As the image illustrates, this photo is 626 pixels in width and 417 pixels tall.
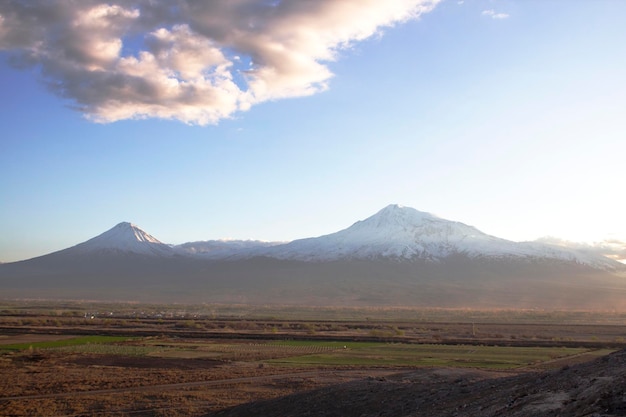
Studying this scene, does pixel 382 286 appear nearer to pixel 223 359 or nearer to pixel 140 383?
pixel 223 359

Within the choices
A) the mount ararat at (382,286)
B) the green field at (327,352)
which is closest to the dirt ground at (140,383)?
the green field at (327,352)

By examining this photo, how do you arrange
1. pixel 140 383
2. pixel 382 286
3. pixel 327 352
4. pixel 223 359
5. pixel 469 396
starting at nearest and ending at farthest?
1. pixel 469 396
2. pixel 140 383
3. pixel 223 359
4. pixel 327 352
5. pixel 382 286

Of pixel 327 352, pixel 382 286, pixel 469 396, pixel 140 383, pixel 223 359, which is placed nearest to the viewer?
pixel 469 396

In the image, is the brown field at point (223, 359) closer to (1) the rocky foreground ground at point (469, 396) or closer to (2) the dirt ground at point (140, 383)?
(2) the dirt ground at point (140, 383)

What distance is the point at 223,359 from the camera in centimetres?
3869

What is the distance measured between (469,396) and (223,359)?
24.3 metres

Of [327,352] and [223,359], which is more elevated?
[223,359]

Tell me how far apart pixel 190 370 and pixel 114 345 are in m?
17.0

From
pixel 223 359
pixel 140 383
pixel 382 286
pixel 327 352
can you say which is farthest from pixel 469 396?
pixel 382 286

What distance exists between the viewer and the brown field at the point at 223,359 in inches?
997

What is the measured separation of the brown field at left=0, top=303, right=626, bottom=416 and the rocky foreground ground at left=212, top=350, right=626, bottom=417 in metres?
3.01

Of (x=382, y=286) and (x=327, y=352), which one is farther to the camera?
(x=382, y=286)

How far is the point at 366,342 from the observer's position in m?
50.8

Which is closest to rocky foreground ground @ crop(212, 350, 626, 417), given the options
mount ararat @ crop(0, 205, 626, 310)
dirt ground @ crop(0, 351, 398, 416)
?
dirt ground @ crop(0, 351, 398, 416)
